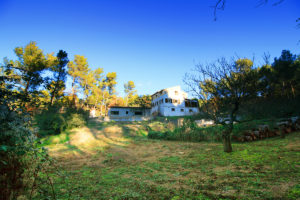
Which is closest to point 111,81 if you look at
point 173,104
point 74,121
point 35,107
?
point 173,104

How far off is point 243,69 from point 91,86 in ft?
119

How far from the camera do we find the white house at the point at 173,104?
33.5 meters

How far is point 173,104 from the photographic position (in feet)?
112

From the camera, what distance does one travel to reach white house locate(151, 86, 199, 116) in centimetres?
3353

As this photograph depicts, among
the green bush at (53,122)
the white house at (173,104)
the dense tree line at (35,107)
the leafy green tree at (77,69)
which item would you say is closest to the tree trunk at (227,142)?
the dense tree line at (35,107)

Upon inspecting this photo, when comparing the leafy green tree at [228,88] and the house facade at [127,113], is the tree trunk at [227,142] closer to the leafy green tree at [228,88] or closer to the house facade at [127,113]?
the leafy green tree at [228,88]

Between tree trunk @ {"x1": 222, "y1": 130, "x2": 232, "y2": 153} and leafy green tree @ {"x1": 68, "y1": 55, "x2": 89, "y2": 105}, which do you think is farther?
leafy green tree @ {"x1": 68, "y1": 55, "x2": 89, "y2": 105}

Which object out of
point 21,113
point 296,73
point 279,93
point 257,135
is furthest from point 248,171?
point 296,73

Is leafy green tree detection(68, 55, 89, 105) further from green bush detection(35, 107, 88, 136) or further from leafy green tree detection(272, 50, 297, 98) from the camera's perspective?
leafy green tree detection(272, 50, 297, 98)

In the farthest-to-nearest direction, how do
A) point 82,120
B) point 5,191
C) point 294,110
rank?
point 82,120 < point 294,110 < point 5,191

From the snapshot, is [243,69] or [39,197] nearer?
[39,197]

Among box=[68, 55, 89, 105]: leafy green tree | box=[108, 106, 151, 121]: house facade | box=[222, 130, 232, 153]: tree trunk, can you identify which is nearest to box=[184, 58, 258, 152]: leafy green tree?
box=[222, 130, 232, 153]: tree trunk

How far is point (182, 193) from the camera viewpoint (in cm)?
274

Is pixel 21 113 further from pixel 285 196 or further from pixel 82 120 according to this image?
pixel 82 120
